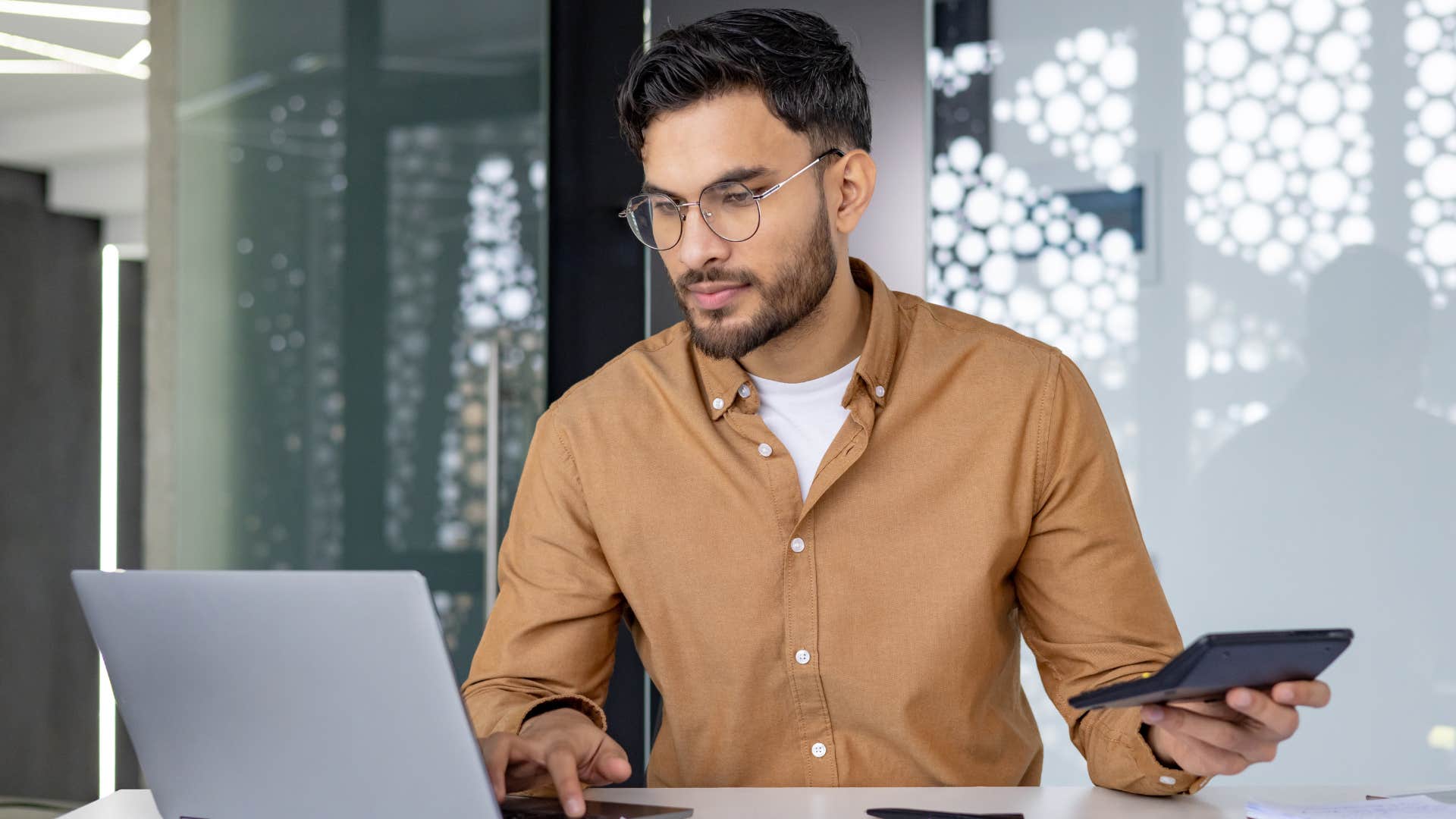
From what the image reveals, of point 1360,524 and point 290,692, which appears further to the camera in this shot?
point 1360,524

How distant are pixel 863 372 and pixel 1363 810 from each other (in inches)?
29.7

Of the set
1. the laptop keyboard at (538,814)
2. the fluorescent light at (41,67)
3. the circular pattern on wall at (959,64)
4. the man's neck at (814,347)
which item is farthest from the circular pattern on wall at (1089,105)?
the laptop keyboard at (538,814)

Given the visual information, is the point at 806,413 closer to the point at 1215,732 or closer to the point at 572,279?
the point at 1215,732

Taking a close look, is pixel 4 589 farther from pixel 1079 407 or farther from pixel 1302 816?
pixel 1302 816

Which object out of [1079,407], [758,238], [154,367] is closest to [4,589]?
[154,367]

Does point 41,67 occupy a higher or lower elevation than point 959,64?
lower

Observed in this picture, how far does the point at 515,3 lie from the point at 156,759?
8.05 feet

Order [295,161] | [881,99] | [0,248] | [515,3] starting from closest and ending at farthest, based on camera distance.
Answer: [0,248] → [295,161] → [881,99] → [515,3]

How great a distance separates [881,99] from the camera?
9.73 ft

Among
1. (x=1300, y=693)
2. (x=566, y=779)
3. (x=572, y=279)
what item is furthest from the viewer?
(x=572, y=279)

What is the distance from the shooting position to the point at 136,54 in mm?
2369

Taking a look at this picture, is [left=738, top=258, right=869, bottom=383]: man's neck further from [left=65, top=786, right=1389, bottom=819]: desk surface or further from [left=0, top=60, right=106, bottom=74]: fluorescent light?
[left=0, top=60, right=106, bottom=74]: fluorescent light

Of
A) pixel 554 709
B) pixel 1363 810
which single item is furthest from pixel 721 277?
pixel 1363 810

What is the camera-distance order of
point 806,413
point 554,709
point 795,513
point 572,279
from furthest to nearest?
point 572,279
point 806,413
point 795,513
point 554,709
